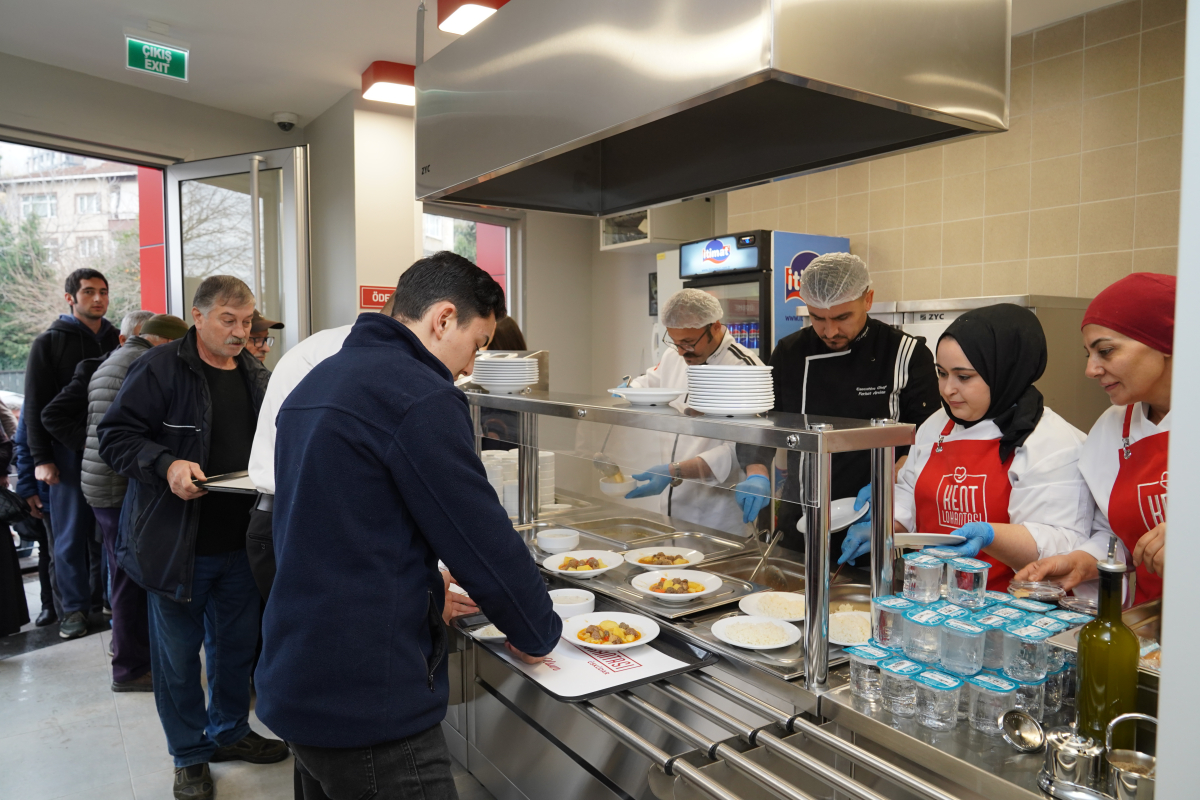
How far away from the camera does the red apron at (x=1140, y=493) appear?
1791mm

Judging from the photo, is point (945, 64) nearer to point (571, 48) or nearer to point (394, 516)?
point (571, 48)

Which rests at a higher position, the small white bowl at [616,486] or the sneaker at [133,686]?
the small white bowl at [616,486]

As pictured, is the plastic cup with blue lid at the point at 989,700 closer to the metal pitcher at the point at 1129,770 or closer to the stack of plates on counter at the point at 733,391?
the metal pitcher at the point at 1129,770

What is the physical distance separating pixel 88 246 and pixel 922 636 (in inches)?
241

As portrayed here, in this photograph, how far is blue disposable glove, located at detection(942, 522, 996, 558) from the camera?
1.58m

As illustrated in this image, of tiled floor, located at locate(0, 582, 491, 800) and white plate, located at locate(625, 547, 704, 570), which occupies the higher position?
white plate, located at locate(625, 547, 704, 570)

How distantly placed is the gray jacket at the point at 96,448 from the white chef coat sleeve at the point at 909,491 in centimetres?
323

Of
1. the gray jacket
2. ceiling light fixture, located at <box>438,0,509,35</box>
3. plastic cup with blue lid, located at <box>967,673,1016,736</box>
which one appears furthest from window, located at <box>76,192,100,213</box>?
plastic cup with blue lid, located at <box>967,673,1016,736</box>

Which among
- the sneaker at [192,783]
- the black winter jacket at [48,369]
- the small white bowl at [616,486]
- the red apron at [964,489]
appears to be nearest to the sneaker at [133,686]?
the sneaker at [192,783]

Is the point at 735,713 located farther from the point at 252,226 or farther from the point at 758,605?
the point at 252,226

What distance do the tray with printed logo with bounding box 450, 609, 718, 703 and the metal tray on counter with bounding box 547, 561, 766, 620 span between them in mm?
84

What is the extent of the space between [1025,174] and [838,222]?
1.10 meters

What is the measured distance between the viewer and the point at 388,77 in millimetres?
4582

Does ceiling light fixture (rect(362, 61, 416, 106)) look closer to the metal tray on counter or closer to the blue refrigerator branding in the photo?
the blue refrigerator branding
